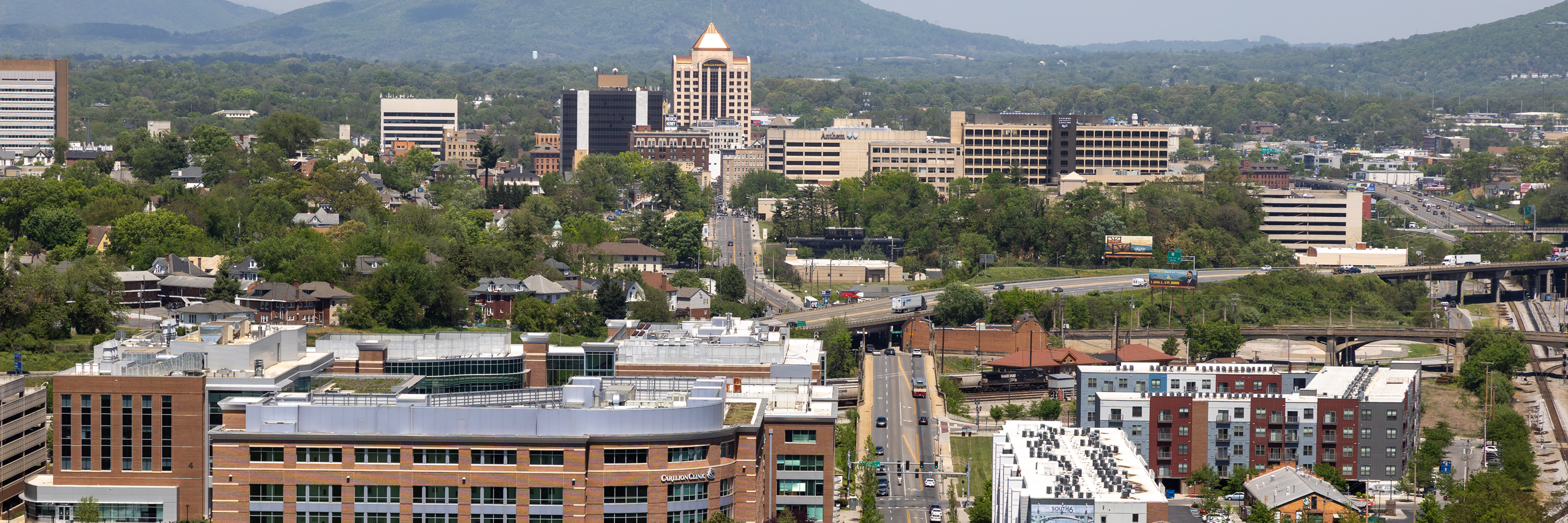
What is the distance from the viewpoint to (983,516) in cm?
7819

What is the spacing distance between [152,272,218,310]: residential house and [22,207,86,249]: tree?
1709cm

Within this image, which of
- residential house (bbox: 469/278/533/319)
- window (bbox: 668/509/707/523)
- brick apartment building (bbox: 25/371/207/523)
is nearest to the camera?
window (bbox: 668/509/707/523)

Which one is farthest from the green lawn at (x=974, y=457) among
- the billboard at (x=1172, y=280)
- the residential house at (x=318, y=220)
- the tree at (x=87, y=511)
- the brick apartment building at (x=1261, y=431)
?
the residential house at (x=318, y=220)

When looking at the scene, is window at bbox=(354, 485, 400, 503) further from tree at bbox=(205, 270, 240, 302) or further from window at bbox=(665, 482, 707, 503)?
tree at bbox=(205, 270, 240, 302)

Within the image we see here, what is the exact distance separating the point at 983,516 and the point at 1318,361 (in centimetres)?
7032

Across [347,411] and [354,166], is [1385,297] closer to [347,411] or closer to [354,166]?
[354,166]

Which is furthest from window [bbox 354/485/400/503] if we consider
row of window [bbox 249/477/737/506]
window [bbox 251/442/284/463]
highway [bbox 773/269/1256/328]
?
highway [bbox 773/269/1256/328]

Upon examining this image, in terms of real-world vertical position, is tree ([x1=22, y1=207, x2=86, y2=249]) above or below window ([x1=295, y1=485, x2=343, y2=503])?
above

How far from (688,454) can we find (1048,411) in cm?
5317

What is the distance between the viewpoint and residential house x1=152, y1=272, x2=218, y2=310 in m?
132

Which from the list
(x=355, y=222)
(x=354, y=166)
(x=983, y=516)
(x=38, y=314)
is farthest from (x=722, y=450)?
(x=354, y=166)

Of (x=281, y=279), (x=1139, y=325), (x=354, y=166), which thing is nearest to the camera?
(x=281, y=279)

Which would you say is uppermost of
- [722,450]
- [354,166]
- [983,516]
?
[354,166]

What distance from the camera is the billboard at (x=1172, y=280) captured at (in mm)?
149875
